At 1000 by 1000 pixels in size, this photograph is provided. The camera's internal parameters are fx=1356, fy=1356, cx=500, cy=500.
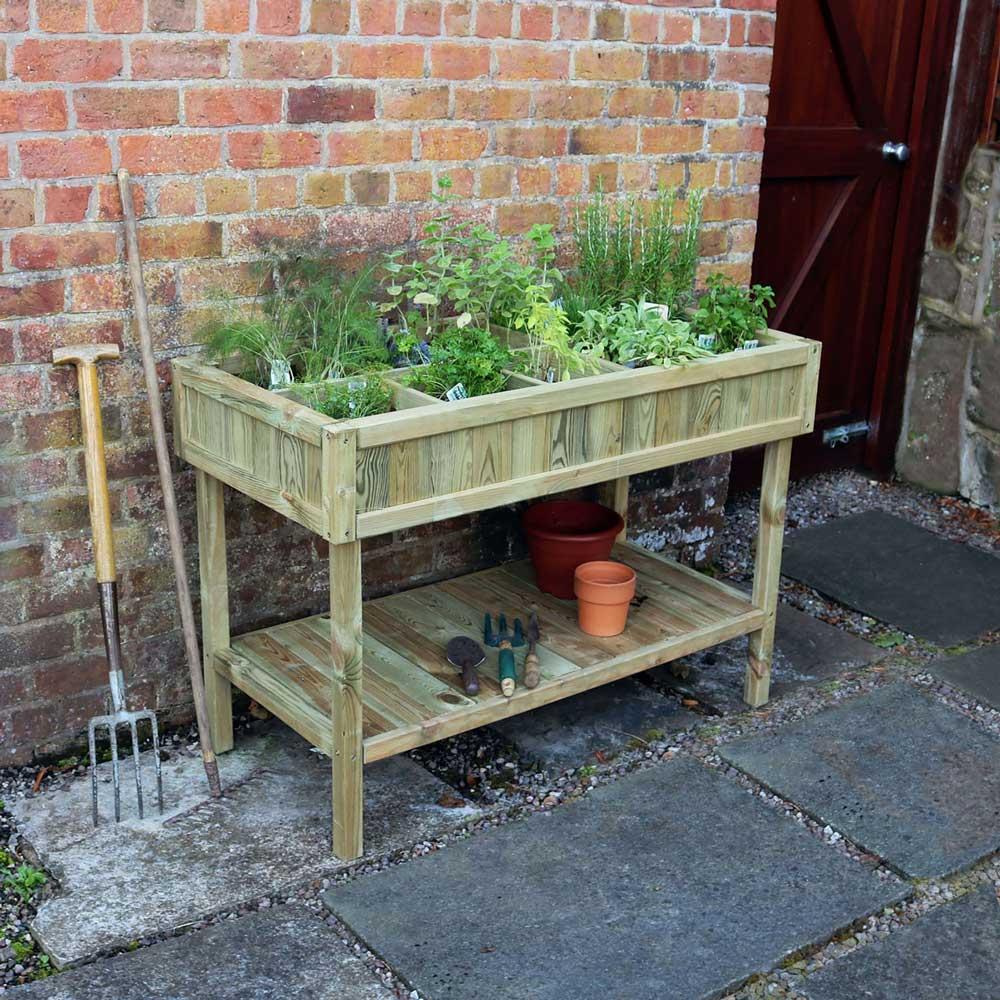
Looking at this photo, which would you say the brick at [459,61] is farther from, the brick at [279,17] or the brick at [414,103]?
the brick at [279,17]

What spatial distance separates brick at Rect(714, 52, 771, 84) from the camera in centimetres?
404

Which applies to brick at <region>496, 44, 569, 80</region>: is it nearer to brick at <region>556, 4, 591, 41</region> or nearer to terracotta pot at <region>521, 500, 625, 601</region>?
brick at <region>556, 4, 591, 41</region>

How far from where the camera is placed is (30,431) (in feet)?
10.3

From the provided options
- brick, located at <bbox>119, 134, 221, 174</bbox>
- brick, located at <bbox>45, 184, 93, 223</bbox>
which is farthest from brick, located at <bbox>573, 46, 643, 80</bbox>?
brick, located at <bbox>45, 184, 93, 223</bbox>

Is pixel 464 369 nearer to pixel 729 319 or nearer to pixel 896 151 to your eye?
pixel 729 319

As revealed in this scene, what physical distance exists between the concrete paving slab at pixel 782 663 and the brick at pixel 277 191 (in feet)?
5.63

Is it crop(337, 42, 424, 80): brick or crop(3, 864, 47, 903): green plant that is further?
crop(337, 42, 424, 80): brick

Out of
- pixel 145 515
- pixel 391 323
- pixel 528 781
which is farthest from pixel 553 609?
pixel 145 515

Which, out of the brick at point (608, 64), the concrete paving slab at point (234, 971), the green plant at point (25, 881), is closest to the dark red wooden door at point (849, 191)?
the brick at point (608, 64)

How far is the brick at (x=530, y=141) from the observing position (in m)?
3.67

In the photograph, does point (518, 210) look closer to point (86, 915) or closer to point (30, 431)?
point (30, 431)

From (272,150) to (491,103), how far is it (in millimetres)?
657

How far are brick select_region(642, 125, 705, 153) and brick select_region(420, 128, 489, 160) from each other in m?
0.58

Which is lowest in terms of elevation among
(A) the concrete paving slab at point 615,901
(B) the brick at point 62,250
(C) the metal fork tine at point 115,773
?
(A) the concrete paving slab at point 615,901
